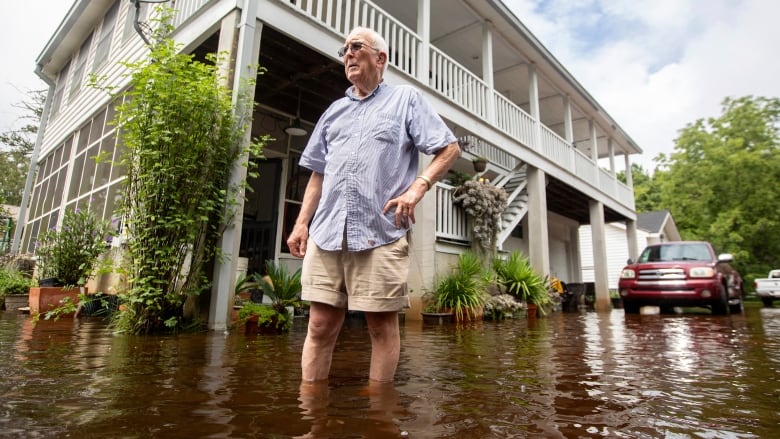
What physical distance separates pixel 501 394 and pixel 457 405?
0.94ft

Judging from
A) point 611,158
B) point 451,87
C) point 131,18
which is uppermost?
point 131,18

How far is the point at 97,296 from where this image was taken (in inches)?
231

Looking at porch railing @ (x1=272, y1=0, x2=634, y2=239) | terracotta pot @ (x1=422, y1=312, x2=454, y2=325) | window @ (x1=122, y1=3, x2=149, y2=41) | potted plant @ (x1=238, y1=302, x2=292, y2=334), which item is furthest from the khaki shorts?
window @ (x1=122, y1=3, x2=149, y2=41)

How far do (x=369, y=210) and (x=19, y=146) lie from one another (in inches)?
1142

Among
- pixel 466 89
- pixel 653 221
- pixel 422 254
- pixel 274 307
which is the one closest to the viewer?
pixel 274 307

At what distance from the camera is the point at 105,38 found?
386 inches

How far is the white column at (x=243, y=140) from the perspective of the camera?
163 inches

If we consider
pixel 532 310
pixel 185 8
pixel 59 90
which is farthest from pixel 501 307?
pixel 59 90

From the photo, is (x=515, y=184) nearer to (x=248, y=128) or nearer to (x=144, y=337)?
(x=248, y=128)

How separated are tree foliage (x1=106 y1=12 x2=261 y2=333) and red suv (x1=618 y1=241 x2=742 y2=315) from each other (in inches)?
297

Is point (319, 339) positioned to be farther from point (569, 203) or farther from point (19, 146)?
point (19, 146)

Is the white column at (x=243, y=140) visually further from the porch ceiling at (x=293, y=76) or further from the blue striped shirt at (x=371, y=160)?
the blue striped shirt at (x=371, y=160)

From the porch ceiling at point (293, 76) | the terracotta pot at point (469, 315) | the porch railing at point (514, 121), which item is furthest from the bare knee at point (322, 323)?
the porch railing at point (514, 121)

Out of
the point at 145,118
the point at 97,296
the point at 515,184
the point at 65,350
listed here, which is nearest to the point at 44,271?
the point at 97,296
